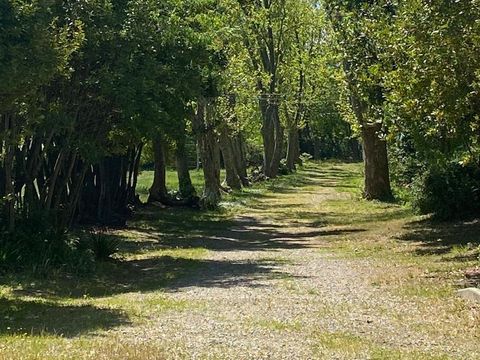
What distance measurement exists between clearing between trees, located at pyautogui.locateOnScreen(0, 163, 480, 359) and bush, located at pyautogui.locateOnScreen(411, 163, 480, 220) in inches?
28.2

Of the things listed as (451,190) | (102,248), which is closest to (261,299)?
(102,248)

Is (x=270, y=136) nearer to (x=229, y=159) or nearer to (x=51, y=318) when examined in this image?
(x=229, y=159)

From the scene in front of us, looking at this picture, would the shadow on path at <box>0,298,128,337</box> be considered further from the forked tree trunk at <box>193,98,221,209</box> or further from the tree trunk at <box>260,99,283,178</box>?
the tree trunk at <box>260,99,283,178</box>

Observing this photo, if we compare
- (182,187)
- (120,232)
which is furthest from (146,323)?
(182,187)

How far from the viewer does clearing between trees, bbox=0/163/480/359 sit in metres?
8.18

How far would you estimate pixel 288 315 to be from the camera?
1020 cm

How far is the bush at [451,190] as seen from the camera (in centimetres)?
2116

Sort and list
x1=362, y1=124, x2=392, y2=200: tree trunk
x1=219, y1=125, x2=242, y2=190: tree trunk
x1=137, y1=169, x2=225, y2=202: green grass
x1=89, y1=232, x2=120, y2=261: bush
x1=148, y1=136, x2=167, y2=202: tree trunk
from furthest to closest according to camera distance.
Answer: x1=219, y1=125, x2=242, y2=190: tree trunk, x1=137, y1=169, x2=225, y2=202: green grass, x1=148, y1=136, x2=167, y2=202: tree trunk, x1=362, y1=124, x2=392, y2=200: tree trunk, x1=89, y1=232, x2=120, y2=261: bush

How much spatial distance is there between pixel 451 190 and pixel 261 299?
453 inches

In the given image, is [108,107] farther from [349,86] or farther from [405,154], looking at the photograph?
[405,154]

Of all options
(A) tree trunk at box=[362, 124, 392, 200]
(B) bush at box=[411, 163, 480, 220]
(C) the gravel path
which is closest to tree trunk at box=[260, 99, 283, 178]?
(A) tree trunk at box=[362, 124, 392, 200]

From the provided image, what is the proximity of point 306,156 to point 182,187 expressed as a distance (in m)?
62.1

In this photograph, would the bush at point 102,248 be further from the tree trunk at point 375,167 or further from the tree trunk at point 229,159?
the tree trunk at point 229,159

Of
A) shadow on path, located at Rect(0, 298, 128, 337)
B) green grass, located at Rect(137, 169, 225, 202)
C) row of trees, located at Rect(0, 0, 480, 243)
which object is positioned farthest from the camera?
green grass, located at Rect(137, 169, 225, 202)
